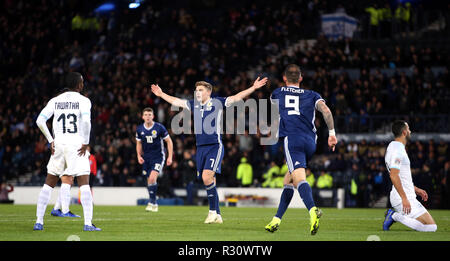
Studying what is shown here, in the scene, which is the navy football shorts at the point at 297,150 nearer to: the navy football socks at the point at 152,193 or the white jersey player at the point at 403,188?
the white jersey player at the point at 403,188

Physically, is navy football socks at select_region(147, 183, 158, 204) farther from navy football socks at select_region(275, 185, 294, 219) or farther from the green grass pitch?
navy football socks at select_region(275, 185, 294, 219)

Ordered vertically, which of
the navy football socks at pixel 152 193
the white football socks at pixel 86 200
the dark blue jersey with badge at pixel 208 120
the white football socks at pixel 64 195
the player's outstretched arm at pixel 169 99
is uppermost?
the player's outstretched arm at pixel 169 99

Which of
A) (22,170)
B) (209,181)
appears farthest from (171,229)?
(22,170)

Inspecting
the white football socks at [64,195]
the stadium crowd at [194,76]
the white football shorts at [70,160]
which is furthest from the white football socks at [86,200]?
the stadium crowd at [194,76]

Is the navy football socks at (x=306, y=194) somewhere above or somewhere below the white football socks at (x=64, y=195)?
above

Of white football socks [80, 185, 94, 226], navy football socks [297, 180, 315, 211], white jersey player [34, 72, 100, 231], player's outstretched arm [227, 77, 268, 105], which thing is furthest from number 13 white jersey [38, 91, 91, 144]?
navy football socks [297, 180, 315, 211]

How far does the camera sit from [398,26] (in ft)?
112

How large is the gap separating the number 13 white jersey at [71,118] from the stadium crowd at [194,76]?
14967 mm

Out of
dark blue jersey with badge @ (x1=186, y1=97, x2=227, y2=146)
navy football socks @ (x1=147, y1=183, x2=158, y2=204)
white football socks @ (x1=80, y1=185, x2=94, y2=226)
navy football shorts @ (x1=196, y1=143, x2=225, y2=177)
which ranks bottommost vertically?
navy football socks @ (x1=147, y1=183, x2=158, y2=204)

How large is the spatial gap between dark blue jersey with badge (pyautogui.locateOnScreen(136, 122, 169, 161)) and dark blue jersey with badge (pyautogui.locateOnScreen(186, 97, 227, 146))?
612 centimetres

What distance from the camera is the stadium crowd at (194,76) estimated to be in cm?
2788

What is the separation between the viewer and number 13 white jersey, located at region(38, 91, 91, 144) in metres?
11.2
